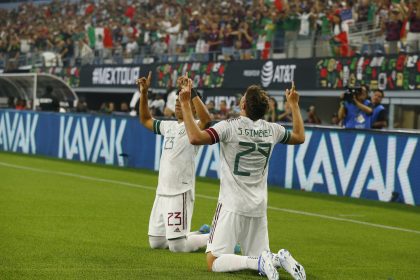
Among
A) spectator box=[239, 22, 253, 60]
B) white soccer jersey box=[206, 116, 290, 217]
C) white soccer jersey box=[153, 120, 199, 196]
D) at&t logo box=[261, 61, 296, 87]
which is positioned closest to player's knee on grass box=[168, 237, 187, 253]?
white soccer jersey box=[153, 120, 199, 196]

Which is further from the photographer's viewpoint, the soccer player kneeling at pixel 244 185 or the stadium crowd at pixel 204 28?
the stadium crowd at pixel 204 28

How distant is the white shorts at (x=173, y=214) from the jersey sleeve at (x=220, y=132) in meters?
1.94

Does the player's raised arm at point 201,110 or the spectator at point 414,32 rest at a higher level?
the spectator at point 414,32

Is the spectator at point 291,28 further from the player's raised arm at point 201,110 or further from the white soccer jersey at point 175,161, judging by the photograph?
the player's raised arm at point 201,110

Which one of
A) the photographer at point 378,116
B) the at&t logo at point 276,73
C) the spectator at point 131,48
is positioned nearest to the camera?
the photographer at point 378,116

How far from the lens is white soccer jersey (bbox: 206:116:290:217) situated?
848 cm

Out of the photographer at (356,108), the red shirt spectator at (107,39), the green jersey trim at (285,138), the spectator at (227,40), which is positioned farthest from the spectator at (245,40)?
the green jersey trim at (285,138)

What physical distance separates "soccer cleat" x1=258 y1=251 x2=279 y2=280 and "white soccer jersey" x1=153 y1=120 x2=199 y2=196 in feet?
7.39

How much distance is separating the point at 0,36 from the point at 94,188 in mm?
30321

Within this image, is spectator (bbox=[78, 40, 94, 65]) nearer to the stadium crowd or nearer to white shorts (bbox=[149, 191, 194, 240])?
the stadium crowd

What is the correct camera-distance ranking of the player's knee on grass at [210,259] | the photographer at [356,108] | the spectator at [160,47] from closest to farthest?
1. the player's knee on grass at [210,259]
2. the photographer at [356,108]
3. the spectator at [160,47]

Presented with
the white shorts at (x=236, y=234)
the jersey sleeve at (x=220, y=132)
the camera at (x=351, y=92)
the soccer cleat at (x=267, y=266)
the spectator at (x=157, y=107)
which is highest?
the jersey sleeve at (x=220, y=132)

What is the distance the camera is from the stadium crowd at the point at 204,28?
25.2 metres

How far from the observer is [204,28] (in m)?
32.6
